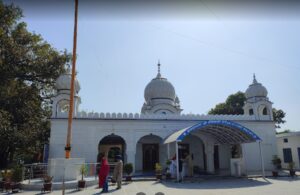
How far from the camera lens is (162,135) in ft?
63.5

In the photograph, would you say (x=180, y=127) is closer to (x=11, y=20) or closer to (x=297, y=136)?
(x=297, y=136)

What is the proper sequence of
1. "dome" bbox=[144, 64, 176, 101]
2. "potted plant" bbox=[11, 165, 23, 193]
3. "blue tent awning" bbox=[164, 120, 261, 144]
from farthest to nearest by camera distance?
"dome" bbox=[144, 64, 176, 101] → "blue tent awning" bbox=[164, 120, 261, 144] → "potted plant" bbox=[11, 165, 23, 193]

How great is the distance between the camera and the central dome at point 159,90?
25.1m

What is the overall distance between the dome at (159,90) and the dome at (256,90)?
23.5 feet

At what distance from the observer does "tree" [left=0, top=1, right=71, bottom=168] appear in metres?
19.3

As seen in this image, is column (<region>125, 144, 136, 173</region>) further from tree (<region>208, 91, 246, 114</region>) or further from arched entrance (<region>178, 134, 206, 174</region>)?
tree (<region>208, 91, 246, 114</region>)

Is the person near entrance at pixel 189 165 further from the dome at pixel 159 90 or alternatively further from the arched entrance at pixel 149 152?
the dome at pixel 159 90

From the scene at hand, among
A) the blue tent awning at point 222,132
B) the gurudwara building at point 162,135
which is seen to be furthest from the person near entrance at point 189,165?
the blue tent awning at point 222,132

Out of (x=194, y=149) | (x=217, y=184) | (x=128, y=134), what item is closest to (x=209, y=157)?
(x=194, y=149)

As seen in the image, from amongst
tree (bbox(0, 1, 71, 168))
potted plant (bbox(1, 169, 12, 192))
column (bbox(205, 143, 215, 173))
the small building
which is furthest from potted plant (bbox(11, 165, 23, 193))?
the small building

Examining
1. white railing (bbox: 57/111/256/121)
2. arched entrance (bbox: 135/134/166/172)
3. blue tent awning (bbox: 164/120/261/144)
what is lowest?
arched entrance (bbox: 135/134/166/172)

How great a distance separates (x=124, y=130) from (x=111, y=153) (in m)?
17.6

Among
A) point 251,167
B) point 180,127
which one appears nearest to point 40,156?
point 180,127

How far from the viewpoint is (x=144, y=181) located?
14.4 m
